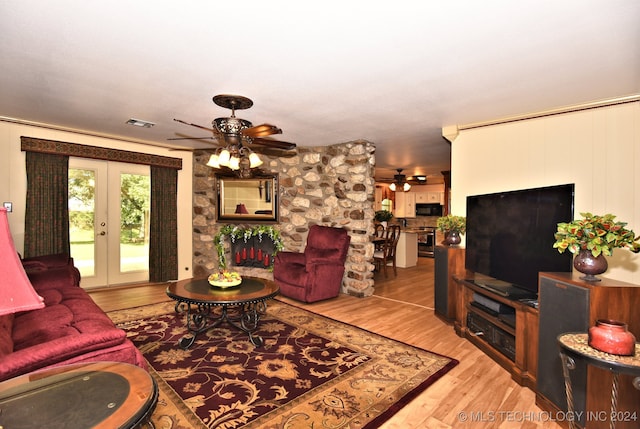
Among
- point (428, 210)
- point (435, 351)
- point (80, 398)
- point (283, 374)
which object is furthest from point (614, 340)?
point (428, 210)

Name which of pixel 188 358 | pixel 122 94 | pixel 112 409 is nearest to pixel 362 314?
pixel 188 358

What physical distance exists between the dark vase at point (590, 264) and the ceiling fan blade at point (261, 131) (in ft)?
8.11

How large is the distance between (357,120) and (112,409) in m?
3.61

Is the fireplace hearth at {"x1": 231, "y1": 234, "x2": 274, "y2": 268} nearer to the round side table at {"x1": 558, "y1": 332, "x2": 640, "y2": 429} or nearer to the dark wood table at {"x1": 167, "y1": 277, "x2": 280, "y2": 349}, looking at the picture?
the dark wood table at {"x1": 167, "y1": 277, "x2": 280, "y2": 349}

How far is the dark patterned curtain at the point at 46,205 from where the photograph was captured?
175 inches

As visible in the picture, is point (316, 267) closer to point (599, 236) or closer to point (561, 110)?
point (599, 236)

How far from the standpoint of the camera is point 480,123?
3.93 meters

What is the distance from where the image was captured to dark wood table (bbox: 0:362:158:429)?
100 cm

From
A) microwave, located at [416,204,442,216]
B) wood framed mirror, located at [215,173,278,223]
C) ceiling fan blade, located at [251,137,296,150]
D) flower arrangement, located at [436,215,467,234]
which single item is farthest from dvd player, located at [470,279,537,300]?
microwave, located at [416,204,442,216]

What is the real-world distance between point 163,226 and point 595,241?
581 centimetres

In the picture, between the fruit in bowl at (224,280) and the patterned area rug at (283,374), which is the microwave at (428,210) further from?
the fruit in bowl at (224,280)

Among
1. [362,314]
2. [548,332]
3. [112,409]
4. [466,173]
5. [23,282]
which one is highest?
[466,173]

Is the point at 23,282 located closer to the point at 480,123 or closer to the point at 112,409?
the point at 112,409

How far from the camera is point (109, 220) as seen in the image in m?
5.21
